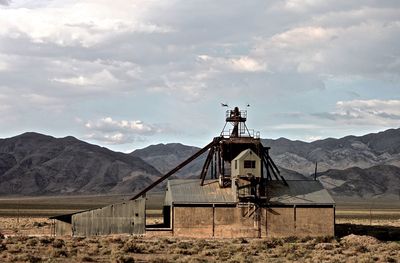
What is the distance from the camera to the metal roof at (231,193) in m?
55.2

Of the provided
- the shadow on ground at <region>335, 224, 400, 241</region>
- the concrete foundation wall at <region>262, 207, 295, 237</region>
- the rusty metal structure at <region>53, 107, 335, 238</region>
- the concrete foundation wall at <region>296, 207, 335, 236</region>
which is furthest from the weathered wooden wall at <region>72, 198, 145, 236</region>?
the shadow on ground at <region>335, 224, 400, 241</region>

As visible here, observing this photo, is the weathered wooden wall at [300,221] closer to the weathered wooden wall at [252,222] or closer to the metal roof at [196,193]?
the weathered wooden wall at [252,222]

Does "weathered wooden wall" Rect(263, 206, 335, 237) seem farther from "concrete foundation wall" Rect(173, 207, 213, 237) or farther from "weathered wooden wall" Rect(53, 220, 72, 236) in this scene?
"weathered wooden wall" Rect(53, 220, 72, 236)

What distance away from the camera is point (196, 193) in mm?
56312

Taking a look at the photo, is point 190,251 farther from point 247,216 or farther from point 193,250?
point 247,216

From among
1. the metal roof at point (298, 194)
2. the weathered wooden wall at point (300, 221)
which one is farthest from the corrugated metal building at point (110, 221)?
the metal roof at point (298, 194)

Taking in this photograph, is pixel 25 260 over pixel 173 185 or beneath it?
beneath

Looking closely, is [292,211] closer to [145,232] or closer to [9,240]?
[145,232]

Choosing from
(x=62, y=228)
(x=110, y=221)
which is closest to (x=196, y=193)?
(x=110, y=221)

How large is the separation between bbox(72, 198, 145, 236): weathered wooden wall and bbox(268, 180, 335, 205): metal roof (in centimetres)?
1042

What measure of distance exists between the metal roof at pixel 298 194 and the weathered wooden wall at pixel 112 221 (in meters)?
10.4

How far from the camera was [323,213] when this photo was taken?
55250 mm

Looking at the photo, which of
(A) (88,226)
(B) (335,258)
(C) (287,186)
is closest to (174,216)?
(A) (88,226)

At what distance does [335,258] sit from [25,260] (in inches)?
640
